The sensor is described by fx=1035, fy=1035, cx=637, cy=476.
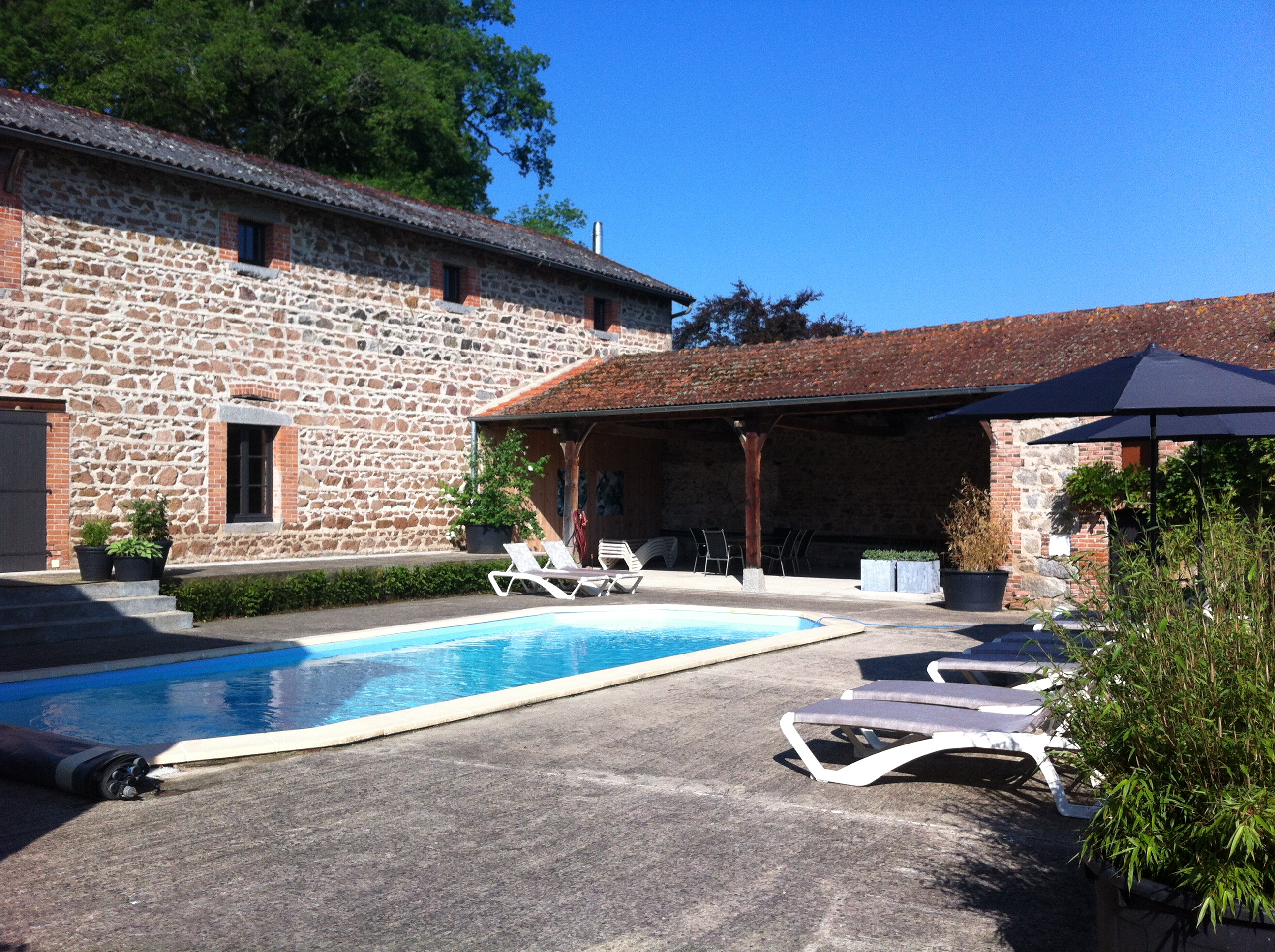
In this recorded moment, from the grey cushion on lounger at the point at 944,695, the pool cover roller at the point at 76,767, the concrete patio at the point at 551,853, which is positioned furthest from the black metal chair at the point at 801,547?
the pool cover roller at the point at 76,767

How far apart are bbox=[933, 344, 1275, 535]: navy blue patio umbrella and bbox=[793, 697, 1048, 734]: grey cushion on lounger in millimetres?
1297

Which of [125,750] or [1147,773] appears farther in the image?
[125,750]

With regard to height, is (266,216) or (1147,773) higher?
(266,216)

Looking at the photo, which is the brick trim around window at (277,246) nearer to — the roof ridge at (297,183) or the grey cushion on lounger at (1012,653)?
the roof ridge at (297,183)

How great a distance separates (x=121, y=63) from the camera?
19.4m

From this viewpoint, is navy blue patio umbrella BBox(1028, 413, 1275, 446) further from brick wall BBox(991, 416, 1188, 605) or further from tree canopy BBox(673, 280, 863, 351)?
tree canopy BBox(673, 280, 863, 351)

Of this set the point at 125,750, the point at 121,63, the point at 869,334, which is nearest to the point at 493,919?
the point at 125,750

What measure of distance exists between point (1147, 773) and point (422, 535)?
43.0 ft

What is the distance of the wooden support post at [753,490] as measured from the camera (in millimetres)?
12812

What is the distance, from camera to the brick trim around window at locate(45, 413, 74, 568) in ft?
34.4

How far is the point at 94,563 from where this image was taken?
943 cm

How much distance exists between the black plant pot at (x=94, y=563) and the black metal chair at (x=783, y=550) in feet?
28.8

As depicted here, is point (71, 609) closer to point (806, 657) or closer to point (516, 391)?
point (806, 657)

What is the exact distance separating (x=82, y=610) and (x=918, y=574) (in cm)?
869
